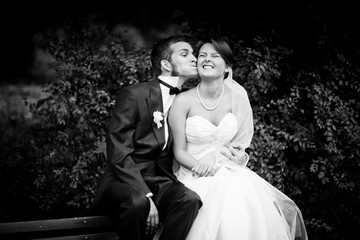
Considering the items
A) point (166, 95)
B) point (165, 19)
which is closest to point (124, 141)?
point (166, 95)

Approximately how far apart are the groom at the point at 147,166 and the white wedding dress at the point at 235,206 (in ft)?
0.38

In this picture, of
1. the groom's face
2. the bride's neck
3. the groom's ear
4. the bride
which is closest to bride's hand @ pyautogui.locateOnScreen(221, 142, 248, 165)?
the bride

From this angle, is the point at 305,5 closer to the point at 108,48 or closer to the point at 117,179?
the point at 108,48

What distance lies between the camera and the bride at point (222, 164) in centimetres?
278

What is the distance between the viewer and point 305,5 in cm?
474

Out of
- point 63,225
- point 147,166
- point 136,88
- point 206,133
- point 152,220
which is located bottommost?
point 63,225

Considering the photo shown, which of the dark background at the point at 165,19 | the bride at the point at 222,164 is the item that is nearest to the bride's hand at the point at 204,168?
the bride at the point at 222,164

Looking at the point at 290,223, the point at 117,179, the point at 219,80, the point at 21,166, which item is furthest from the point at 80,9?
the point at 290,223

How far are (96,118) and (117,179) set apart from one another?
1665mm

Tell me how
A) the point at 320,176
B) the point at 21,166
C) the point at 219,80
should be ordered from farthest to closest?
the point at 21,166
the point at 320,176
the point at 219,80

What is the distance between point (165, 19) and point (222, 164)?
9.35ft

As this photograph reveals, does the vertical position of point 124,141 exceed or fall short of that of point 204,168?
it exceeds it

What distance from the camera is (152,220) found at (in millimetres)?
2908

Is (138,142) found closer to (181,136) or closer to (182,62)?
(181,136)
